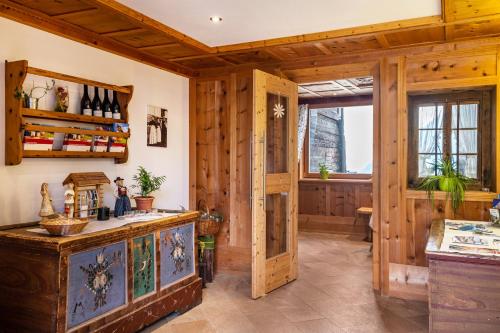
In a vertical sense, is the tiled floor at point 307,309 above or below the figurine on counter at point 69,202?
below

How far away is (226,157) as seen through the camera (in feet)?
15.4

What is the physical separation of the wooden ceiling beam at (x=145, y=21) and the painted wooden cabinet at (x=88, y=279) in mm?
1558

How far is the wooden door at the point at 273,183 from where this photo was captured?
3816mm

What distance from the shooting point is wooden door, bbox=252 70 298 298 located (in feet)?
12.5

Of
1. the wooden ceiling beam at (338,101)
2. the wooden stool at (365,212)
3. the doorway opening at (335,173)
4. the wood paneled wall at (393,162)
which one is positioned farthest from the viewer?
the wooden ceiling beam at (338,101)

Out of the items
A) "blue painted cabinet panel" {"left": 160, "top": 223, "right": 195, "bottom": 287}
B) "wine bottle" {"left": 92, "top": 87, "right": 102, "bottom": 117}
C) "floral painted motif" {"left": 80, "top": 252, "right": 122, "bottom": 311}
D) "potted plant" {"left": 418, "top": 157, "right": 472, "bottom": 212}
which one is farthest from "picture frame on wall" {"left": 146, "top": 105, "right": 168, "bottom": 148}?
"potted plant" {"left": 418, "top": 157, "right": 472, "bottom": 212}

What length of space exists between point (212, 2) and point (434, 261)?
7.38 feet

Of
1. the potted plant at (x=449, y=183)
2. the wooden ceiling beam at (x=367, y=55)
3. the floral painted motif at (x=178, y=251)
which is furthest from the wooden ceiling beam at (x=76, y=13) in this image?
the potted plant at (x=449, y=183)

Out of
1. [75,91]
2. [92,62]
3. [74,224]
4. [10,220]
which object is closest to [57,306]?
[74,224]

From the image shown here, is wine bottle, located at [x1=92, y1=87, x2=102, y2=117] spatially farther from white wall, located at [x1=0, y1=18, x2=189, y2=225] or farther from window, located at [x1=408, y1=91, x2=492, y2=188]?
window, located at [x1=408, y1=91, x2=492, y2=188]

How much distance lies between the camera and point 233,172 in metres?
4.64

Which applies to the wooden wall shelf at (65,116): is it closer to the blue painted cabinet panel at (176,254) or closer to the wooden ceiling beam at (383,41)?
the blue painted cabinet panel at (176,254)

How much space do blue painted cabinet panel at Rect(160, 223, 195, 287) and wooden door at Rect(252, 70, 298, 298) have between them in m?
0.62

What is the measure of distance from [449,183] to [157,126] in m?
2.92
